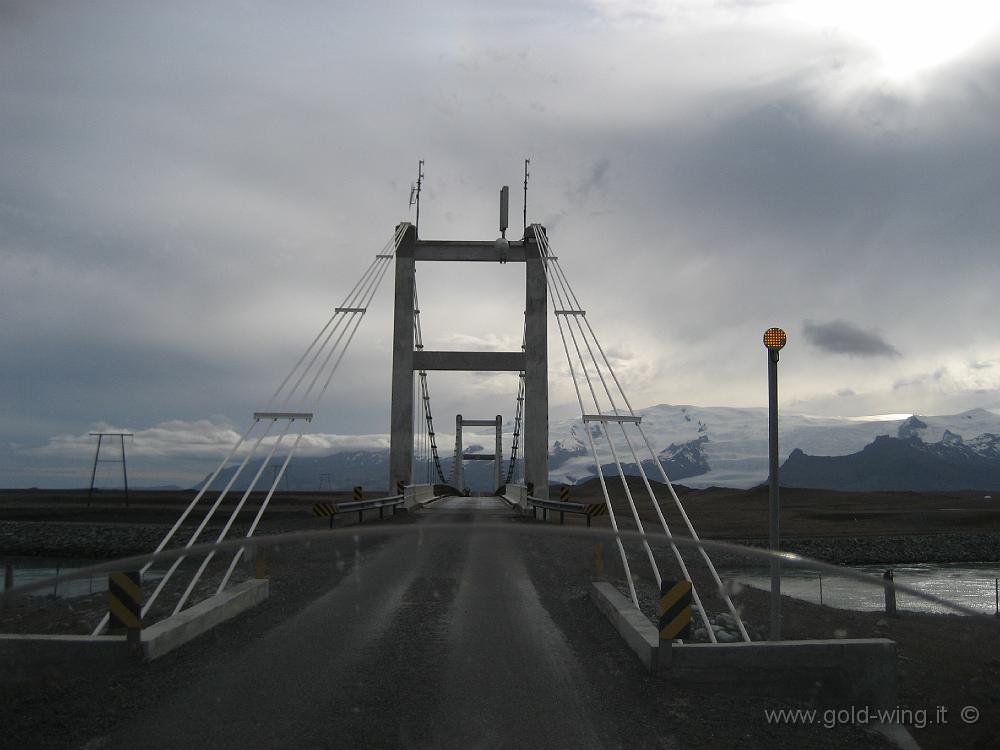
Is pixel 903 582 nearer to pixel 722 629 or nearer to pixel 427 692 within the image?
pixel 722 629

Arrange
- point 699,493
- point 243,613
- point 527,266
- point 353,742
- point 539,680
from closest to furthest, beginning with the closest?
point 353,742
point 539,680
point 243,613
point 527,266
point 699,493

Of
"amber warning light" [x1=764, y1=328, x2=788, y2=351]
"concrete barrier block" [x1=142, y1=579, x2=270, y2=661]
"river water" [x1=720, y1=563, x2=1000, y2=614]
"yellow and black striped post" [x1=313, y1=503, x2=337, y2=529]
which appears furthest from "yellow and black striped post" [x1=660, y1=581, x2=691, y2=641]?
"yellow and black striped post" [x1=313, y1=503, x2=337, y2=529]

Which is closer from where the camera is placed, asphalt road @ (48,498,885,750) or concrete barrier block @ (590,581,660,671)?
asphalt road @ (48,498,885,750)

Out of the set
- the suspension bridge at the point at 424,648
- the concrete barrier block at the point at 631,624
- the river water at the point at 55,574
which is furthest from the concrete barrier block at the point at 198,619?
the concrete barrier block at the point at 631,624

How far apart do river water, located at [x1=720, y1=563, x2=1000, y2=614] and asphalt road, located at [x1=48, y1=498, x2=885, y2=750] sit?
12.1 m

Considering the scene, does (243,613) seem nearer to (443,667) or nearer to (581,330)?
(443,667)

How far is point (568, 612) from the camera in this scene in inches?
450

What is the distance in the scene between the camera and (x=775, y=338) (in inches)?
332

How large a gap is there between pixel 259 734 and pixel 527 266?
1302 inches

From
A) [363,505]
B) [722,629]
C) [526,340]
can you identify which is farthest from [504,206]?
[722,629]

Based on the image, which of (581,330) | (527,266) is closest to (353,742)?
(581,330)

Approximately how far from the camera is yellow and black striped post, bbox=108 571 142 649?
315 inches

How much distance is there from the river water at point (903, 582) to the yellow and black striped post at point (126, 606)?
1599 centimetres

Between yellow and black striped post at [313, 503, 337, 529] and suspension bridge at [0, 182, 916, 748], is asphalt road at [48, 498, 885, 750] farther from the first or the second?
yellow and black striped post at [313, 503, 337, 529]
